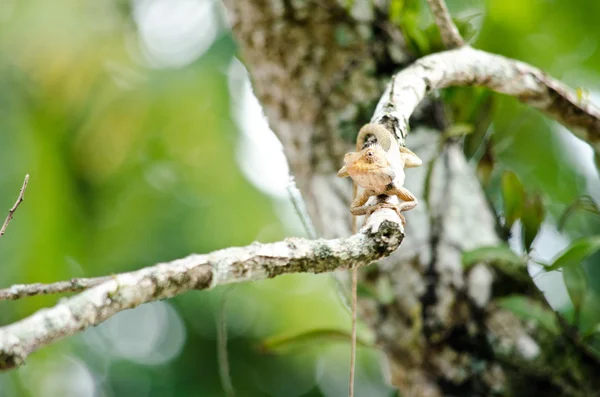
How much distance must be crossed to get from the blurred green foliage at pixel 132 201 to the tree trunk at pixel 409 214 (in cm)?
182

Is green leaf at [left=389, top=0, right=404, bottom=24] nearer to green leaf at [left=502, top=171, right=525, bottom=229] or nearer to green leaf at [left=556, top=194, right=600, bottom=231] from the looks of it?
green leaf at [left=502, top=171, right=525, bottom=229]

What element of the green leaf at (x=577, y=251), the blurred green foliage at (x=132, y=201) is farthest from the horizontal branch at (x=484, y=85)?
the blurred green foliage at (x=132, y=201)

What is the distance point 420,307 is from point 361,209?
591mm

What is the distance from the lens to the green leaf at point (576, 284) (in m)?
1.29

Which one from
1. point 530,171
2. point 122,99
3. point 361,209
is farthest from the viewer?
Answer: point 122,99

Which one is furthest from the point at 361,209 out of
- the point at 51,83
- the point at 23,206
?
the point at 51,83

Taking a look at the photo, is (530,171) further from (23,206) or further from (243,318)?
(243,318)

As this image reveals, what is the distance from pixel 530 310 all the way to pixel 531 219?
10.6 inches

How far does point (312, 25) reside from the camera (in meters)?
1.31

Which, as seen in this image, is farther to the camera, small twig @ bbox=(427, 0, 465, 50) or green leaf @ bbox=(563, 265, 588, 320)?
green leaf @ bbox=(563, 265, 588, 320)

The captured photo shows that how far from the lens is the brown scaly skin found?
664 mm

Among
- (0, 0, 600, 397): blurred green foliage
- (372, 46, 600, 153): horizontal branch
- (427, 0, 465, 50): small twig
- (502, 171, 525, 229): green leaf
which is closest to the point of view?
(372, 46, 600, 153): horizontal branch

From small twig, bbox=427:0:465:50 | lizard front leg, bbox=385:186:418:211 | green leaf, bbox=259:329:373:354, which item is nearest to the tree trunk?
green leaf, bbox=259:329:373:354

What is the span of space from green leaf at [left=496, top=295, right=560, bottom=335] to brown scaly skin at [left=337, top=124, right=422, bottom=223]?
0.55 meters
